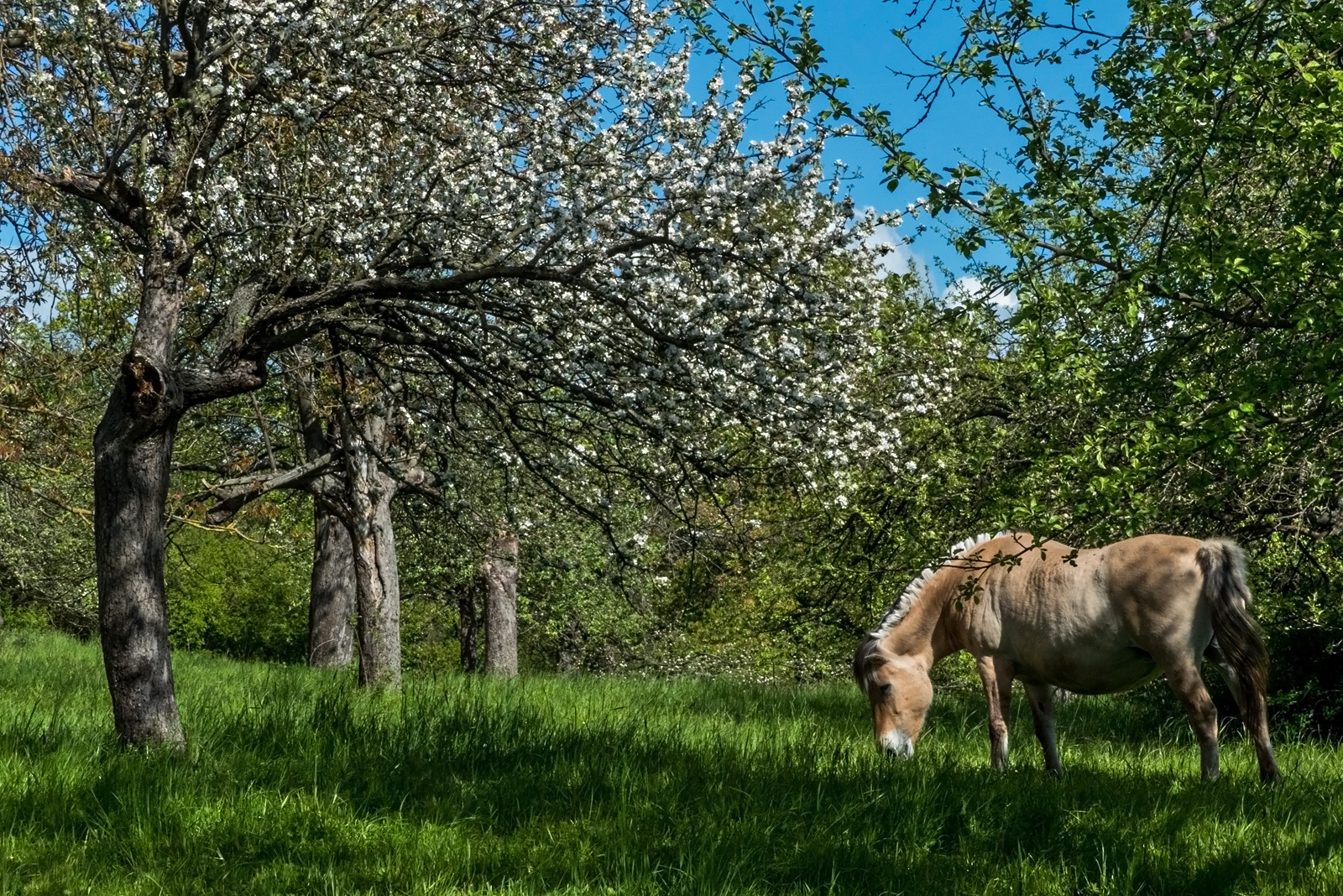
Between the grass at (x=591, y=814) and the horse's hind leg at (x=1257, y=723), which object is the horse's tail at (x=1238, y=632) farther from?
the grass at (x=591, y=814)

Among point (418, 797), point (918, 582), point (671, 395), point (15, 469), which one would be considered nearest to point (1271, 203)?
point (918, 582)

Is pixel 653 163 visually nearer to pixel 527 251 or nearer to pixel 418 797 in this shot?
pixel 527 251

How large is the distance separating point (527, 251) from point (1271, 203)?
653cm

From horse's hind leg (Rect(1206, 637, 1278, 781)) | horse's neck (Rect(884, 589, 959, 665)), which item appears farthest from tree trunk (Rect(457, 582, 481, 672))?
horse's hind leg (Rect(1206, 637, 1278, 781))

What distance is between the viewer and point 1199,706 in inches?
332

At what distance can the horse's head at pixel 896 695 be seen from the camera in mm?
10039

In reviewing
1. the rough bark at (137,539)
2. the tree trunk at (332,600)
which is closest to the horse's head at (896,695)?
the rough bark at (137,539)

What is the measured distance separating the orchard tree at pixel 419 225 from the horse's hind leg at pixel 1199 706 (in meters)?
2.85

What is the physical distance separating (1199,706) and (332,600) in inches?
556

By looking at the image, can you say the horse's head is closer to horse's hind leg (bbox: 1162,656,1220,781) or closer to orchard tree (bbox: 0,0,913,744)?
horse's hind leg (bbox: 1162,656,1220,781)

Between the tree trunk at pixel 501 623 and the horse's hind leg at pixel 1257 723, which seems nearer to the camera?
the horse's hind leg at pixel 1257 723

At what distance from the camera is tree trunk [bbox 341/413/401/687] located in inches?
517

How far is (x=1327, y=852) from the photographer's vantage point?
621 cm

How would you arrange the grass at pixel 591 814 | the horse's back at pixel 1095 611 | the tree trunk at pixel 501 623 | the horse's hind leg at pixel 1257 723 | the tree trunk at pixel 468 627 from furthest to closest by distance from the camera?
the tree trunk at pixel 468 627 → the tree trunk at pixel 501 623 → the horse's back at pixel 1095 611 → the horse's hind leg at pixel 1257 723 → the grass at pixel 591 814
